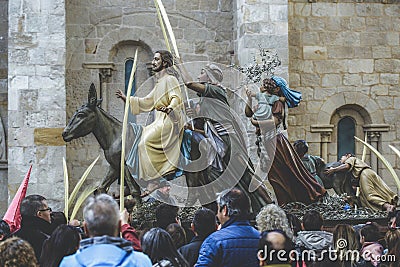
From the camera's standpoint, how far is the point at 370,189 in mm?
10617

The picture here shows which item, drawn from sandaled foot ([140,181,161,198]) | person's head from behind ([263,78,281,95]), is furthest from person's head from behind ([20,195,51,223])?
person's head from behind ([263,78,281,95])

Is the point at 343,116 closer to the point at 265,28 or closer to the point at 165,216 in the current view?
the point at 265,28

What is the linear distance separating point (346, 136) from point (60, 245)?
379 inches

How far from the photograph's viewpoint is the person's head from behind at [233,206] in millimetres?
5031

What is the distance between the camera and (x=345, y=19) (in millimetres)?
13875

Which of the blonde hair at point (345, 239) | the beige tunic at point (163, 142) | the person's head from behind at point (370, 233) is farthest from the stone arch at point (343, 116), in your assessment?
the blonde hair at point (345, 239)

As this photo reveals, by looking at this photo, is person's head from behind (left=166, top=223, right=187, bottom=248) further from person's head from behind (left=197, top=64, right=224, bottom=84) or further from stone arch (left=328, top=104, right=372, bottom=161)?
stone arch (left=328, top=104, right=372, bottom=161)

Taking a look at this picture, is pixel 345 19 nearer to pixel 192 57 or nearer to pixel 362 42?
pixel 362 42

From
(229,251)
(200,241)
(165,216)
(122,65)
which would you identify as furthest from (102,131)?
(122,65)

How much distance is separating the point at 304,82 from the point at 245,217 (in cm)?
888

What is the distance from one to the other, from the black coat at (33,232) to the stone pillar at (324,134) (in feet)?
27.7

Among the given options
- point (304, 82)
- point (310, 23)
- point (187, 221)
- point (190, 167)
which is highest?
point (310, 23)

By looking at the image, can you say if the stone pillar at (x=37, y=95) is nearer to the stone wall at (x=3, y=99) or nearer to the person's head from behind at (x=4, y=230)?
the stone wall at (x=3, y=99)

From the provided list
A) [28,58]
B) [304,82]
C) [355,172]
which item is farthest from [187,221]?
[304,82]
